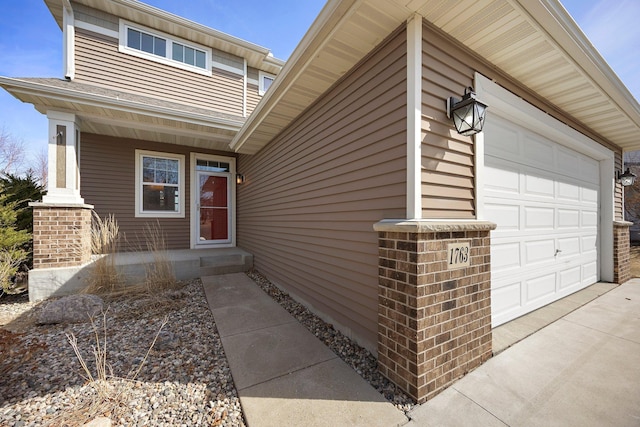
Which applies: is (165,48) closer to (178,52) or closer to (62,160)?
(178,52)

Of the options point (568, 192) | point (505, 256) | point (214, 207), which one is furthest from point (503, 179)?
point (214, 207)

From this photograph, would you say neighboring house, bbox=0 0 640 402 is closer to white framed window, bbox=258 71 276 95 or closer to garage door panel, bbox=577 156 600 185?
garage door panel, bbox=577 156 600 185

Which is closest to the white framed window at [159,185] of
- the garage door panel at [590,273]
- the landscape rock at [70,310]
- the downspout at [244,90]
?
the downspout at [244,90]

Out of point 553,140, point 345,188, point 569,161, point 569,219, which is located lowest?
point 569,219

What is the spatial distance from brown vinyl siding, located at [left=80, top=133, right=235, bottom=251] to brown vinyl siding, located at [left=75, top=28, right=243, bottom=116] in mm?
1275

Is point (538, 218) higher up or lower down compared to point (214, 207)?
lower down

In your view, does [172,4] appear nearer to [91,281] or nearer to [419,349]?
[91,281]

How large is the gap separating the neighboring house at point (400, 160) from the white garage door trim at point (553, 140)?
2cm

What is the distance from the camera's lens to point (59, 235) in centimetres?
391

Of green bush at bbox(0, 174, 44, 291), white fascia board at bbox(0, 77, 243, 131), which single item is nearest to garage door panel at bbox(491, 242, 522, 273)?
white fascia board at bbox(0, 77, 243, 131)

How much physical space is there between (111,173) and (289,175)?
417 centimetres

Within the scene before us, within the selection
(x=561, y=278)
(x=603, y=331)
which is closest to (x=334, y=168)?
(x=603, y=331)

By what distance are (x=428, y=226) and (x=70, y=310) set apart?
4.11 m

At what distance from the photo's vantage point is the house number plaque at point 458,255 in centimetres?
187
